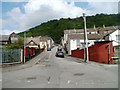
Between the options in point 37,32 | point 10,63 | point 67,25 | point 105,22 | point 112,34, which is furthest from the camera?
point 37,32

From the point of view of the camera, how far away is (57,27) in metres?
154

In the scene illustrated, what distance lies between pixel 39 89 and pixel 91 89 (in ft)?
7.92

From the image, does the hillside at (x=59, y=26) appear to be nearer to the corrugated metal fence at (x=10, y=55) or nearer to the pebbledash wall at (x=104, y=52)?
the pebbledash wall at (x=104, y=52)

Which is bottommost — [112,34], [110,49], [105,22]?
[110,49]

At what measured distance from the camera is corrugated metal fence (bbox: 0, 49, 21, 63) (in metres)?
22.9

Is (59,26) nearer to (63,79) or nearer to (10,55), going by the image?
(10,55)

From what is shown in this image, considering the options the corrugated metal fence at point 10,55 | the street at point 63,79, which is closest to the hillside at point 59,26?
the corrugated metal fence at point 10,55

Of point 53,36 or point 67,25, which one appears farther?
point 53,36

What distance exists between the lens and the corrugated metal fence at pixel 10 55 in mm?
22906

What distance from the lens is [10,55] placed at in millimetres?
23500

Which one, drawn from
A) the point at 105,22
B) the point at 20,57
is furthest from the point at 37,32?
the point at 20,57

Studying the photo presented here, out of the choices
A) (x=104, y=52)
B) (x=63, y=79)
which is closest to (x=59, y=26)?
(x=104, y=52)

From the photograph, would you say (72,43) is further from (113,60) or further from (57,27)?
(57,27)

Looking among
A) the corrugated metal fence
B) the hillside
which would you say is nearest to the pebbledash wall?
the corrugated metal fence
